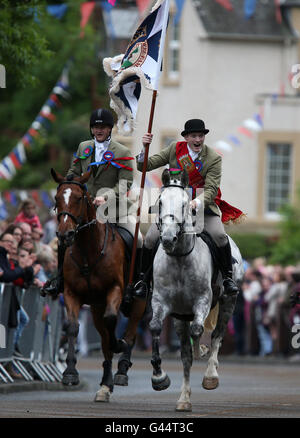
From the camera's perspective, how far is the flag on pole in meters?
16.0

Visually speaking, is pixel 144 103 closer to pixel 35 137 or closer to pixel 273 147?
pixel 273 147

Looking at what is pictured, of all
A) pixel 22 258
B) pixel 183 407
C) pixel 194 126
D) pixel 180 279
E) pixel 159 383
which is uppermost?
pixel 194 126

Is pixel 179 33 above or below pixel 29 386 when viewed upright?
above

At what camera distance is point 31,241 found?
19.4 meters

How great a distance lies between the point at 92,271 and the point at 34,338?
405 centimetres

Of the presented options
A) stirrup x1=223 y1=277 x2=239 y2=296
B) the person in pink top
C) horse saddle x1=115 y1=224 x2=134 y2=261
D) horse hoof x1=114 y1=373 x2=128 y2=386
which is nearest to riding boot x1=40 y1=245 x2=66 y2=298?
horse saddle x1=115 y1=224 x2=134 y2=261

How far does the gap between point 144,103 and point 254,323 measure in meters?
14.6

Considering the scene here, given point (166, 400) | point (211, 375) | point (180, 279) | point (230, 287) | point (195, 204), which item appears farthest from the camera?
point (166, 400)

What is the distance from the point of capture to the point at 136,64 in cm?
1602

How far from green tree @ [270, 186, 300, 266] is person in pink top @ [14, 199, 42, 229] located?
80.4 feet

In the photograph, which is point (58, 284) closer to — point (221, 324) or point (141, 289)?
point (141, 289)

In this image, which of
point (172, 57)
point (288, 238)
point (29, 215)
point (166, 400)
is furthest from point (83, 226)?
point (172, 57)

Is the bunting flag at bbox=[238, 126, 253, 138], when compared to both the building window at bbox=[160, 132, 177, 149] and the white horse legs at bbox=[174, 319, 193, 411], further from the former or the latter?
the white horse legs at bbox=[174, 319, 193, 411]

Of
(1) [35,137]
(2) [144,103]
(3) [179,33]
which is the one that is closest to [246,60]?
(3) [179,33]
